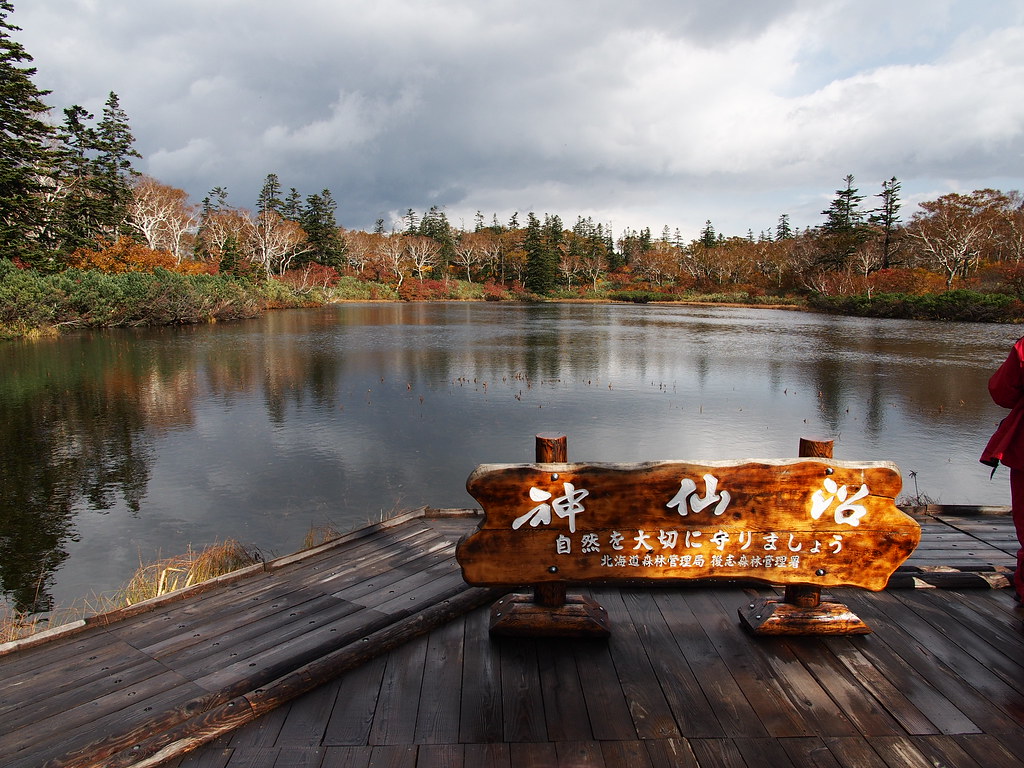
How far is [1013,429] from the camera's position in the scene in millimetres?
2615

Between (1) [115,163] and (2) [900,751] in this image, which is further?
(1) [115,163]

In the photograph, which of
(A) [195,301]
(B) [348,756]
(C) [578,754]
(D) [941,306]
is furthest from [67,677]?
(D) [941,306]

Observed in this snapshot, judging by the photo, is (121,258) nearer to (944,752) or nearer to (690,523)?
(690,523)

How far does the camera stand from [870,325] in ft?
92.9

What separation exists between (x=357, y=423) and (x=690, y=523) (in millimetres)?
7746

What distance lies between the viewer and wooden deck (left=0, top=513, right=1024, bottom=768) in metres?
1.88

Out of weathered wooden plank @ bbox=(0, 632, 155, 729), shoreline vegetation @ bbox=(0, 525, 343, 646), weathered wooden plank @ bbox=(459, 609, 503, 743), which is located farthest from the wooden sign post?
shoreline vegetation @ bbox=(0, 525, 343, 646)

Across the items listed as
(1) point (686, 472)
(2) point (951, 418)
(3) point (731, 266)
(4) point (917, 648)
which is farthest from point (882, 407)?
(3) point (731, 266)

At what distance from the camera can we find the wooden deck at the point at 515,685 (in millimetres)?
1884

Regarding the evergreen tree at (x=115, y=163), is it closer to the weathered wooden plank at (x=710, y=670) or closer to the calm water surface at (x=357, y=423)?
the calm water surface at (x=357, y=423)

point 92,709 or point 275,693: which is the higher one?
point 275,693

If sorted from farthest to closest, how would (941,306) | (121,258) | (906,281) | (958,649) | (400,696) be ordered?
(906,281) < (941,306) < (121,258) < (958,649) < (400,696)

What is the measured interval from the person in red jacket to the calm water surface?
4410 millimetres

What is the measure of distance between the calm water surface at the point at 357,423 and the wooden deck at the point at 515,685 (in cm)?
231
